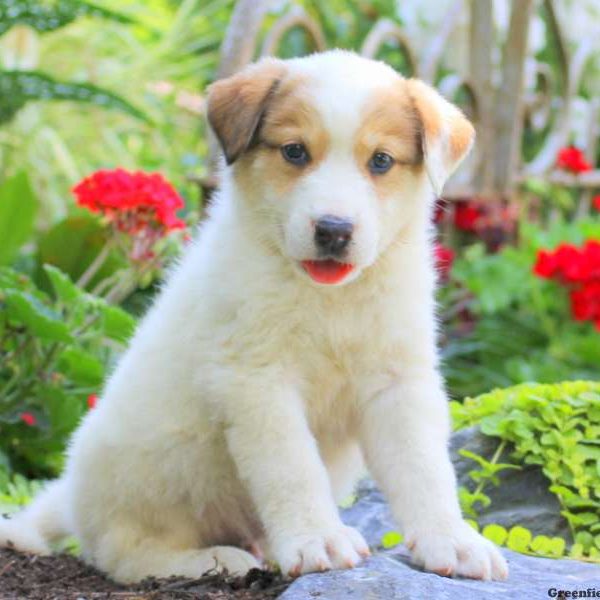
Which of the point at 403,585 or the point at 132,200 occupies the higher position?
the point at 132,200

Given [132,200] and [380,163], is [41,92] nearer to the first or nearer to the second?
[132,200]

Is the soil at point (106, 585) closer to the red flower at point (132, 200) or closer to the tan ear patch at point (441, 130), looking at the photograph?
the tan ear patch at point (441, 130)

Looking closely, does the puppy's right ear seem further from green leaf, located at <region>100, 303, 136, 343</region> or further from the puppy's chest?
green leaf, located at <region>100, 303, 136, 343</region>

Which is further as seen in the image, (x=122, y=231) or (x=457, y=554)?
(x=122, y=231)

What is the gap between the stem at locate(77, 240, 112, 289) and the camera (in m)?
5.15

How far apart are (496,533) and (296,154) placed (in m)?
1.33

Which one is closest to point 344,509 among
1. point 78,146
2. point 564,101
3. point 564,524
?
point 564,524

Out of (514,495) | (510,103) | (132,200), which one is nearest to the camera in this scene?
(514,495)

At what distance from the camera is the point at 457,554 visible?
3080 mm

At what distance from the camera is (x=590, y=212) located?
39.0ft

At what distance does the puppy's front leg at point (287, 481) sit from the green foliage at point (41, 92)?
2953mm

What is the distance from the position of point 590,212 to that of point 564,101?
157 centimetres

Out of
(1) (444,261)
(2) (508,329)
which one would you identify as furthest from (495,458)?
(2) (508,329)

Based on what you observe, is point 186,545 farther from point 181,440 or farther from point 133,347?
point 133,347
